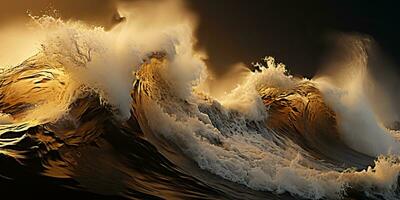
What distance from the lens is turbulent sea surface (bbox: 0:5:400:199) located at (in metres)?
6.75

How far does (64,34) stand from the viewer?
949 centimetres

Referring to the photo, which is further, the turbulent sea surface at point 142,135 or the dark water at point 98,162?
the turbulent sea surface at point 142,135

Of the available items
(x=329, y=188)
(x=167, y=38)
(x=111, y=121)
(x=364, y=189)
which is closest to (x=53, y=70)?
(x=111, y=121)

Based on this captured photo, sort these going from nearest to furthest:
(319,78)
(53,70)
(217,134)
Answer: (53,70) → (217,134) → (319,78)

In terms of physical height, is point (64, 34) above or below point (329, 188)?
above

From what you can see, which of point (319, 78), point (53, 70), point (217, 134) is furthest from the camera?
point (319, 78)

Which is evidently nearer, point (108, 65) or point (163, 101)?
point (108, 65)

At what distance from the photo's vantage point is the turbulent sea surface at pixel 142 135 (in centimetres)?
675

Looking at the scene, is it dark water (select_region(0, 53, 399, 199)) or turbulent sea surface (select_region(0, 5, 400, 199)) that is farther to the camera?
turbulent sea surface (select_region(0, 5, 400, 199))

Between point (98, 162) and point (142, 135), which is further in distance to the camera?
point (142, 135)

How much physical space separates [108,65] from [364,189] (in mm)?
5265

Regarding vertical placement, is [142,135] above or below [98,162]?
above

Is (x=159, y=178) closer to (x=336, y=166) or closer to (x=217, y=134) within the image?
(x=217, y=134)

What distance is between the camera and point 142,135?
915 centimetres
